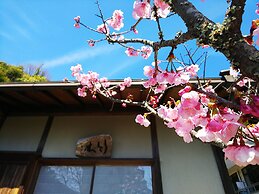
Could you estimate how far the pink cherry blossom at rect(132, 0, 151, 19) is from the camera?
1.92 metres

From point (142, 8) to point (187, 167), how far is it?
104 inches

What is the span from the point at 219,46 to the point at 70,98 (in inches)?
125

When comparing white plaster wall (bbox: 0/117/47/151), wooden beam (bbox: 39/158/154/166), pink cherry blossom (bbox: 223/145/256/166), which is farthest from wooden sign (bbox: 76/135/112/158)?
pink cherry blossom (bbox: 223/145/256/166)

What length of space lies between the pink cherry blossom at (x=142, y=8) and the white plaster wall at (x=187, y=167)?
2.38 m

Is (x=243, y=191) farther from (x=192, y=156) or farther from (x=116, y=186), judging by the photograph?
(x=116, y=186)

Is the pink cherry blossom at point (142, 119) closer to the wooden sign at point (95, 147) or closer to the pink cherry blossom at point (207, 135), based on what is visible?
the wooden sign at point (95, 147)

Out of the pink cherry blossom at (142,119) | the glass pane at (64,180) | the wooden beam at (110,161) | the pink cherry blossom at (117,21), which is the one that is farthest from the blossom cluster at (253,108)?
the glass pane at (64,180)

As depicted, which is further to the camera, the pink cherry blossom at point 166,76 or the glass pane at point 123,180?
the glass pane at point 123,180

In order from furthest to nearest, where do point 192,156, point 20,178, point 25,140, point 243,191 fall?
point 243,191 → point 25,140 → point 192,156 → point 20,178

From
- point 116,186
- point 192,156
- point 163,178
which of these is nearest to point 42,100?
point 116,186

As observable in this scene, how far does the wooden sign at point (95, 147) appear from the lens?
3438 mm

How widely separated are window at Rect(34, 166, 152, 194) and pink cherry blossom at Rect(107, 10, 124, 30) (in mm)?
2308

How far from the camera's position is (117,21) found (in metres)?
2.82

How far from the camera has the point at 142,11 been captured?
192 centimetres
